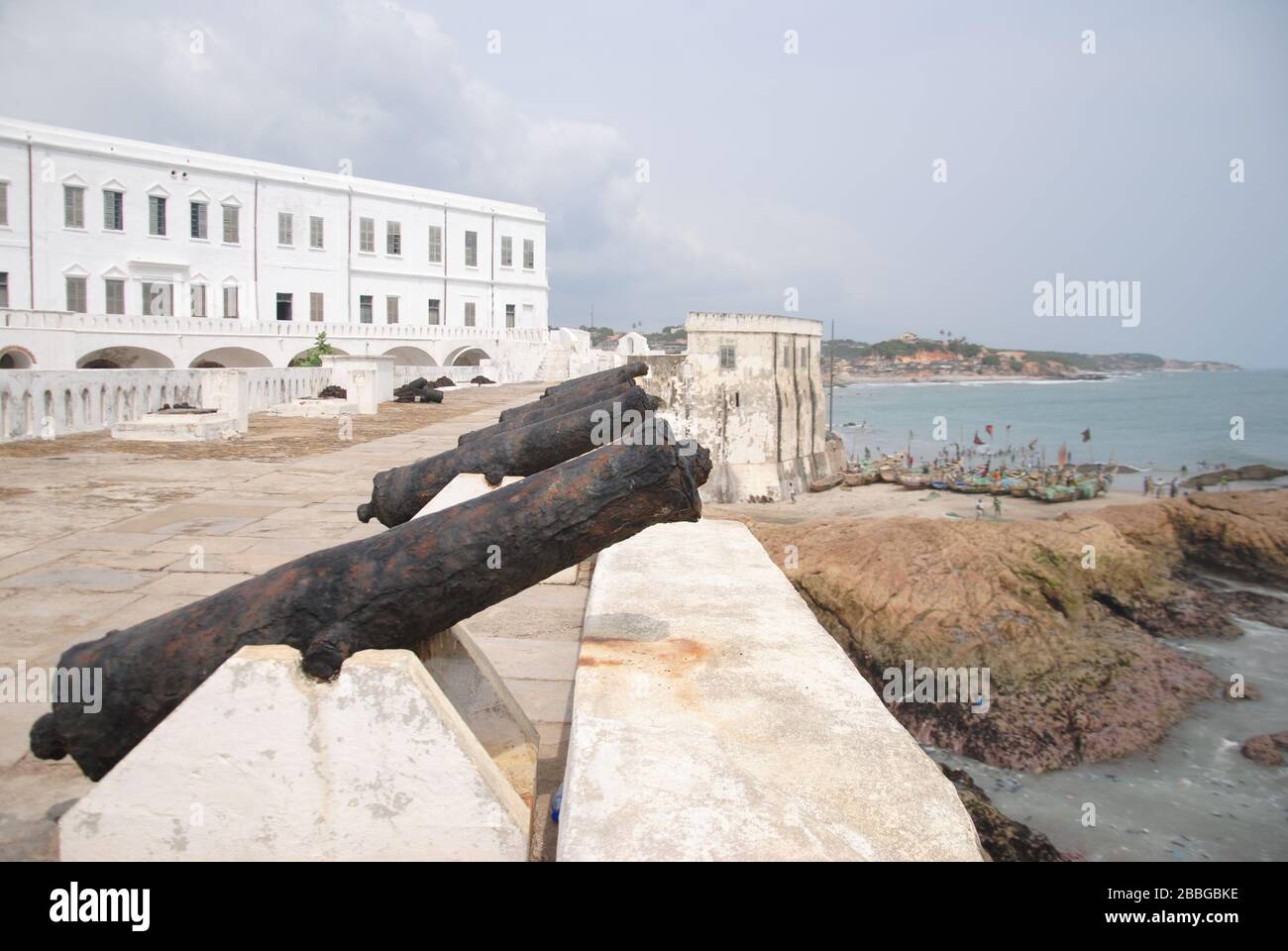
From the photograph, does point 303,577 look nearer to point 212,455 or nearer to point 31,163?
point 212,455

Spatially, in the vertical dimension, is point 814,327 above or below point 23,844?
above

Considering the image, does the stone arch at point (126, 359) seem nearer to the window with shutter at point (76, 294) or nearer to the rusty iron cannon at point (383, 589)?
the window with shutter at point (76, 294)

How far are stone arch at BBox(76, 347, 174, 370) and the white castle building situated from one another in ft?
0.20

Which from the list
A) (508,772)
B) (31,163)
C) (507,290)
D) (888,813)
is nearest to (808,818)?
(888,813)

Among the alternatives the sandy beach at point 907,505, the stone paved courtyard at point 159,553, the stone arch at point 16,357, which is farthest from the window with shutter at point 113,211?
the stone paved courtyard at point 159,553

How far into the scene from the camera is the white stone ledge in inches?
71.9

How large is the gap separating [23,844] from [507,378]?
35184 millimetres

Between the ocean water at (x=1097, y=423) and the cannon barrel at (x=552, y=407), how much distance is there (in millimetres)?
24556

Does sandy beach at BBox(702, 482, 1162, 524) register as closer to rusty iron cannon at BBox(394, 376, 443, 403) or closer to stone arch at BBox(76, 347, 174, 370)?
rusty iron cannon at BBox(394, 376, 443, 403)

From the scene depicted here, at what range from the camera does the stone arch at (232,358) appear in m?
34.3

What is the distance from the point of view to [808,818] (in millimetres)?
1895

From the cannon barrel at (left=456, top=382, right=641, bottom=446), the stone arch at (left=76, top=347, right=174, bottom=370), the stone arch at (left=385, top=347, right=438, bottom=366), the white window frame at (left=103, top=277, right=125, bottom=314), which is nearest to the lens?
the cannon barrel at (left=456, top=382, right=641, bottom=446)

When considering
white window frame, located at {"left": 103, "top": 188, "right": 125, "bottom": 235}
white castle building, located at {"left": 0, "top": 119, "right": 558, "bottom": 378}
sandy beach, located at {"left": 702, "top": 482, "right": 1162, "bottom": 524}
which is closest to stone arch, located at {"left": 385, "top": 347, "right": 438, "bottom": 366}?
white castle building, located at {"left": 0, "top": 119, "right": 558, "bottom": 378}

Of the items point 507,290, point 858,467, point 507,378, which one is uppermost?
point 507,290
